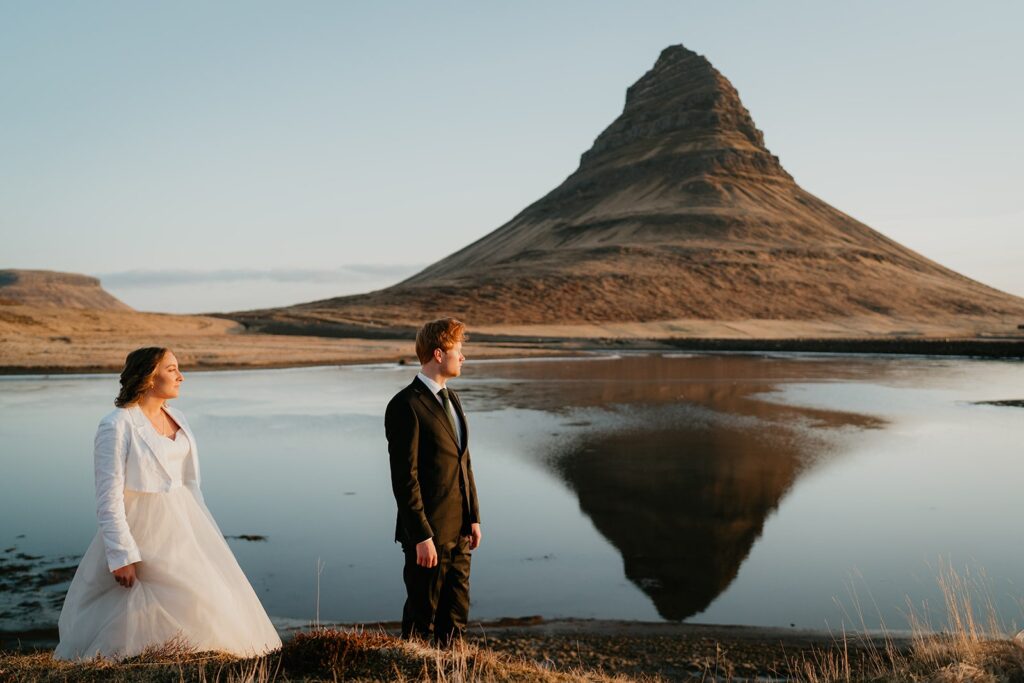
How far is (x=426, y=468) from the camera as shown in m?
5.39

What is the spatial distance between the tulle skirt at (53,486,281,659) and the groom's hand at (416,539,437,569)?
1.14 meters

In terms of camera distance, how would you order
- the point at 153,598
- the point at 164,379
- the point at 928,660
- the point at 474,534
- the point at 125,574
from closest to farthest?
the point at 125,574, the point at 153,598, the point at 164,379, the point at 474,534, the point at 928,660

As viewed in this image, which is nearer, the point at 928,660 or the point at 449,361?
the point at 449,361

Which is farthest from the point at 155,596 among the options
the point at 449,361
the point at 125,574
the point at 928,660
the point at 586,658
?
the point at 928,660

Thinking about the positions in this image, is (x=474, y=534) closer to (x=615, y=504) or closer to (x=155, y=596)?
(x=155, y=596)

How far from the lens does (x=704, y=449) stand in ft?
60.4

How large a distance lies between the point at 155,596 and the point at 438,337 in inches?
85.9

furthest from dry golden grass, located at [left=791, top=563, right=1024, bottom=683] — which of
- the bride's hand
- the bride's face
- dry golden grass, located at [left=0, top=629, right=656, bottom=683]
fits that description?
the bride's face

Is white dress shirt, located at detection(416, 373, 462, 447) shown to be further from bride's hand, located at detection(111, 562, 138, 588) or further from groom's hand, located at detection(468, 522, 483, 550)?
bride's hand, located at detection(111, 562, 138, 588)

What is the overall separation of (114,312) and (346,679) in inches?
2928

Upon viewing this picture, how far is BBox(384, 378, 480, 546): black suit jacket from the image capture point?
524 cm

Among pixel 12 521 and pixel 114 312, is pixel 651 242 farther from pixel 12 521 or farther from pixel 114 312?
pixel 12 521

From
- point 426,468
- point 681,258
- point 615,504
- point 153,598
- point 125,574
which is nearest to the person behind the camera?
point 125,574

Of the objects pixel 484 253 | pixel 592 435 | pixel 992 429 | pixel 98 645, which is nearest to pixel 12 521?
pixel 98 645
